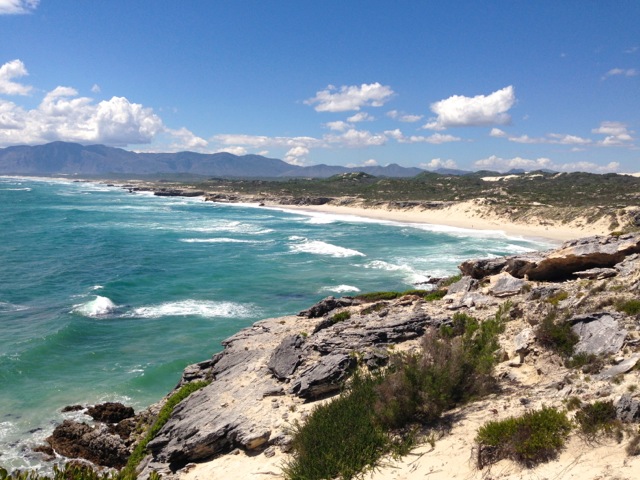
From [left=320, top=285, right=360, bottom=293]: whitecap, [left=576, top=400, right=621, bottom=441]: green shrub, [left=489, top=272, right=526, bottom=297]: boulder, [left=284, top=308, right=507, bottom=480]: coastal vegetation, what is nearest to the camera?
[left=576, top=400, right=621, bottom=441]: green shrub

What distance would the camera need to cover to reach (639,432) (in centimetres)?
695

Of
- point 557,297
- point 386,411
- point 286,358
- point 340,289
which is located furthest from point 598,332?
point 340,289

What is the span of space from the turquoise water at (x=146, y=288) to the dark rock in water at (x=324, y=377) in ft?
26.4

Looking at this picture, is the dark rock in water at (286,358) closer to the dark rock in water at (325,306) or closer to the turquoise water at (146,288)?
the dark rock in water at (325,306)

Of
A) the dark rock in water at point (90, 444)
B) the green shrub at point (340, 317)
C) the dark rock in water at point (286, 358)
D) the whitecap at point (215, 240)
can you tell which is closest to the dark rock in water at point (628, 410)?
the dark rock in water at point (286, 358)

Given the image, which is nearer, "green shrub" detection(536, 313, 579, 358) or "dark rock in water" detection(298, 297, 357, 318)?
"green shrub" detection(536, 313, 579, 358)

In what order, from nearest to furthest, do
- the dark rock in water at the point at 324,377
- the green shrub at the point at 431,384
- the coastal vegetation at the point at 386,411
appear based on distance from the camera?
the coastal vegetation at the point at 386,411 → the green shrub at the point at 431,384 → the dark rock in water at the point at 324,377

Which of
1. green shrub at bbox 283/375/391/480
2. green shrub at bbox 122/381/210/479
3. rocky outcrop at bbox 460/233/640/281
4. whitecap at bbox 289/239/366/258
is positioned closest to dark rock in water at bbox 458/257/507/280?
rocky outcrop at bbox 460/233/640/281

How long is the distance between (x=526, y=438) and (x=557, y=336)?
4274 mm

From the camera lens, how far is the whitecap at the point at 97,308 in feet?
85.9

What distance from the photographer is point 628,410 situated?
7473mm

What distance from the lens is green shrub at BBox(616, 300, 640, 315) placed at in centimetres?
1116

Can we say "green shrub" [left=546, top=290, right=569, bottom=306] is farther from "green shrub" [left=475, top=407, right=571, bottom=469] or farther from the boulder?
"green shrub" [left=475, top=407, right=571, bottom=469]

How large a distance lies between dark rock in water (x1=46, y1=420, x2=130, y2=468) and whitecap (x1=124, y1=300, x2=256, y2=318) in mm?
11382
